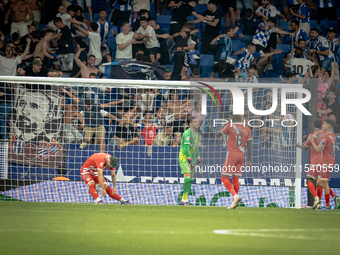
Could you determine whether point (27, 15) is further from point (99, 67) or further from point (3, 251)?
point (3, 251)

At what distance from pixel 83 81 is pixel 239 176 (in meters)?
3.44

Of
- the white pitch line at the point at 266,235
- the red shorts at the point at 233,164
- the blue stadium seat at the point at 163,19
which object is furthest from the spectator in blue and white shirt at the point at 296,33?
the white pitch line at the point at 266,235

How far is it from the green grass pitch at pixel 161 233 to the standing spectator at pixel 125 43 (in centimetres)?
690

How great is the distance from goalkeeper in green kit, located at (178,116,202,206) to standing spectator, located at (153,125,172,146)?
1.05 m

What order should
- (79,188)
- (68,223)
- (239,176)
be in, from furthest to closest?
(79,188) → (239,176) → (68,223)

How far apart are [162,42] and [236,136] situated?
5434 millimetres

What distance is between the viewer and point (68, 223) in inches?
203

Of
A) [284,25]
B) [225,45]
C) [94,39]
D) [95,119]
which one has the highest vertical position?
[284,25]

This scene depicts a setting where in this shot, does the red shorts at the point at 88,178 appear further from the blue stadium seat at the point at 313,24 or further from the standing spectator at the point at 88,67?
the blue stadium seat at the point at 313,24

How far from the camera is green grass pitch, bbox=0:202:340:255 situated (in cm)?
373

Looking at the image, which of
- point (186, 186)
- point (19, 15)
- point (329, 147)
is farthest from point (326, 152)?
point (19, 15)

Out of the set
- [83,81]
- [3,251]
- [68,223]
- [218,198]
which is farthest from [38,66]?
[3,251]

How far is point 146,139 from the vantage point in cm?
995

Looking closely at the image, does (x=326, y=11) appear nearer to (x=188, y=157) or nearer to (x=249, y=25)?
(x=249, y=25)
